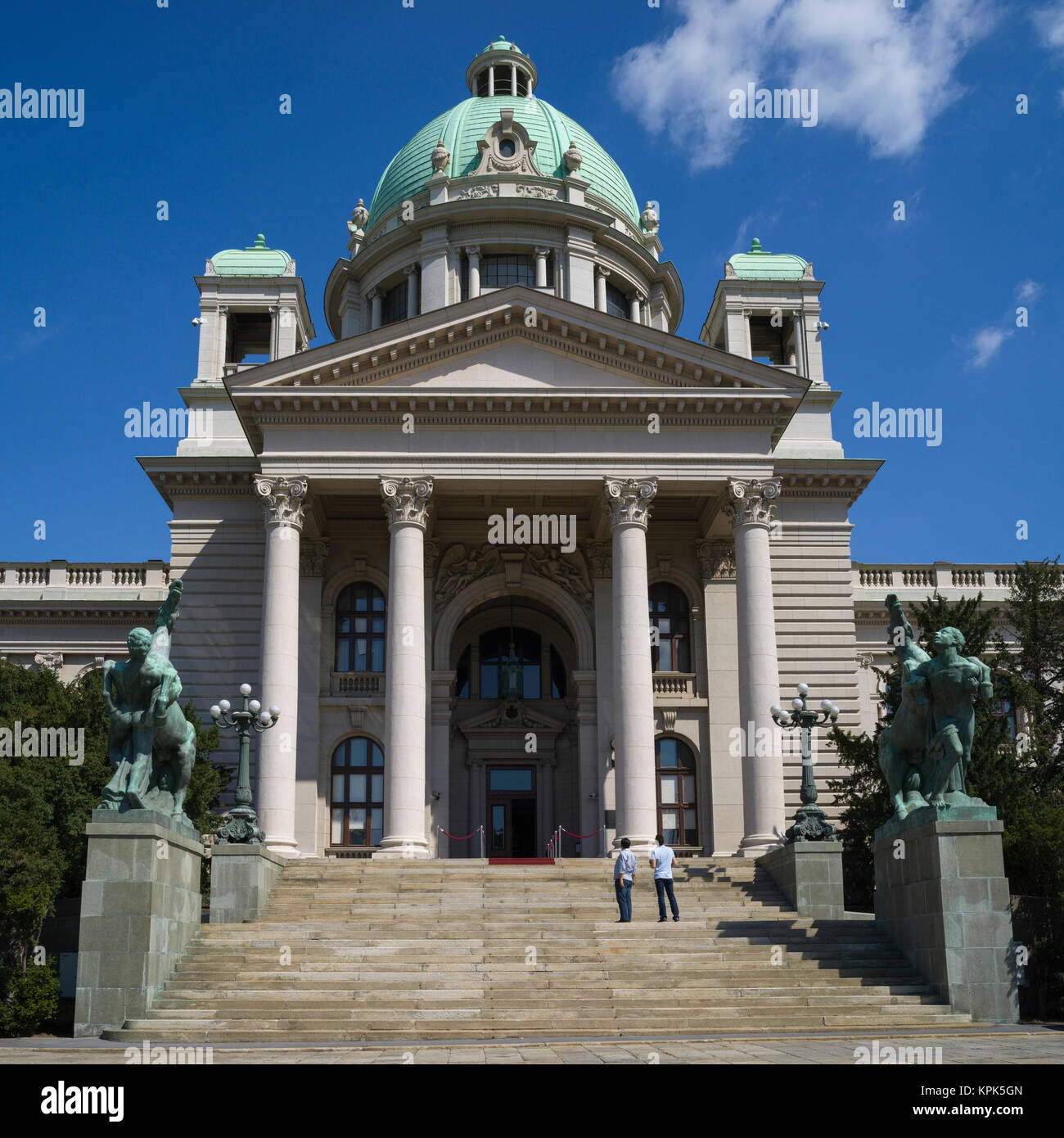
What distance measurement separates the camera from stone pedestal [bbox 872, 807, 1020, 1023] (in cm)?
2059

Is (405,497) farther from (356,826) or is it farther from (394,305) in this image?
(394,305)

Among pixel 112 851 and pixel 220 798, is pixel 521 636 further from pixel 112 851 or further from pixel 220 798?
pixel 112 851

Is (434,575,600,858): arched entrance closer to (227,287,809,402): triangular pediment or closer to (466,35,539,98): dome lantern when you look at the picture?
(227,287,809,402): triangular pediment

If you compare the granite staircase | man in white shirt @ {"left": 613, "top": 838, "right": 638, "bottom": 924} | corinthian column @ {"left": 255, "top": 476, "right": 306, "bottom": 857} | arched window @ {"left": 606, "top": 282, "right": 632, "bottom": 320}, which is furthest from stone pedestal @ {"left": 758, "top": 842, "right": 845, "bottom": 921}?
arched window @ {"left": 606, "top": 282, "right": 632, "bottom": 320}

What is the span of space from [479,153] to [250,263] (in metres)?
13.0

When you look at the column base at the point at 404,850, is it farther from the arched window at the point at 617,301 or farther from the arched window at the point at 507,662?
the arched window at the point at 617,301

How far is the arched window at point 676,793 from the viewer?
128ft

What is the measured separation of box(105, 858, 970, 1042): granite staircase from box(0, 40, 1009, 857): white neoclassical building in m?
4.70

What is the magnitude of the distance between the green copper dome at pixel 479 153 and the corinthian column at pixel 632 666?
2422 centimetres

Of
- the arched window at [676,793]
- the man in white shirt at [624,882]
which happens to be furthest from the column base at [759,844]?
the man in white shirt at [624,882]

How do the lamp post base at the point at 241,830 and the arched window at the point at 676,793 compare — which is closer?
the lamp post base at the point at 241,830

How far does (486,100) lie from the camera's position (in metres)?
59.8
